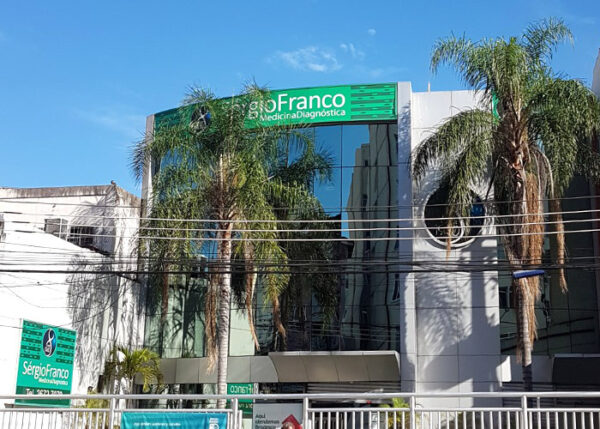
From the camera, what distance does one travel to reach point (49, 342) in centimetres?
2502

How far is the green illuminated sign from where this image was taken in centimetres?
2825

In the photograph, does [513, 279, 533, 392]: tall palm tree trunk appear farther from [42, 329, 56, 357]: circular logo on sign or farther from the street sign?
[42, 329, 56, 357]: circular logo on sign

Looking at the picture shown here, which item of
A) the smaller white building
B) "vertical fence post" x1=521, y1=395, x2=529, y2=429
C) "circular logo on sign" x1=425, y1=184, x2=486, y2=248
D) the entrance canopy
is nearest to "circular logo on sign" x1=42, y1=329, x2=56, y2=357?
the smaller white building

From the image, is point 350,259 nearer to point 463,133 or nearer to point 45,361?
point 463,133

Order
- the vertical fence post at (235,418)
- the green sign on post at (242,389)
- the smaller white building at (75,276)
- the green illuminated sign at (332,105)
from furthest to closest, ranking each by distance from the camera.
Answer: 1. the green illuminated sign at (332,105)
2. the green sign on post at (242,389)
3. the smaller white building at (75,276)
4. the vertical fence post at (235,418)

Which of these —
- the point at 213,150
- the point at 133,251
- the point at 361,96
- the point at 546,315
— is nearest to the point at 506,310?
the point at 546,315

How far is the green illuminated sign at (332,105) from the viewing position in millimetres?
28250

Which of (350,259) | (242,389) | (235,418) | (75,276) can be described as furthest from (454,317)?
(235,418)

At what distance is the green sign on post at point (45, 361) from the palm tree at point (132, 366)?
1.82 meters

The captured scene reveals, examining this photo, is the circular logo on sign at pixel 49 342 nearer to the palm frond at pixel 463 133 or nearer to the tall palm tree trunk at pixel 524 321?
the palm frond at pixel 463 133

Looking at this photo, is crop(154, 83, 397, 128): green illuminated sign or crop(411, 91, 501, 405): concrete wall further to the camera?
crop(154, 83, 397, 128): green illuminated sign

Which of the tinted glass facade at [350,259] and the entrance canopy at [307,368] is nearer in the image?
the entrance canopy at [307,368]

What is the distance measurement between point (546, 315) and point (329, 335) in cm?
710

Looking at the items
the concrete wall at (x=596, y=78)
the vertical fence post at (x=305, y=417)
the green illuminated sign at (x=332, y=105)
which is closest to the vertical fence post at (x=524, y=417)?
the vertical fence post at (x=305, y=417)
